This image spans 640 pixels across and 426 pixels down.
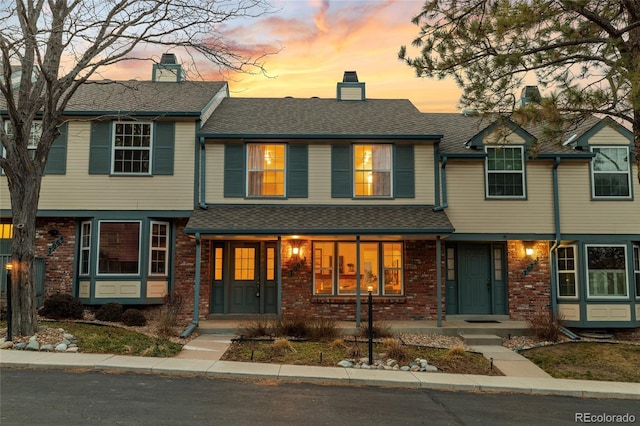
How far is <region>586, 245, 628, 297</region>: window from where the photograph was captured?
14320 mm

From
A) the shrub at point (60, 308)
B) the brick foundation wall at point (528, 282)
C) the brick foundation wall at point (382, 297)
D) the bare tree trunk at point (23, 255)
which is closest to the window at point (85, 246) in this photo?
the shrub at point (60, 308)

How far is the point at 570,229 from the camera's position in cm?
1468

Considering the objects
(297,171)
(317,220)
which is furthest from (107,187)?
(317,220)

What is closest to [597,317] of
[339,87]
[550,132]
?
[550,132]

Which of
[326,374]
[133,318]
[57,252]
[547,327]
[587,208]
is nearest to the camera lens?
[326,374]

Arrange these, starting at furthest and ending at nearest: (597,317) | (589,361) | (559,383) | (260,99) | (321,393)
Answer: (260,99) < (597,317) < (589,361) < (559,383) < (321,393)

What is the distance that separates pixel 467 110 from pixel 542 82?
1880mm

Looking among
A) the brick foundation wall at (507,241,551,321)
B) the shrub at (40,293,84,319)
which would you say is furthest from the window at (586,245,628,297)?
the shrub at (40,293,84,319)

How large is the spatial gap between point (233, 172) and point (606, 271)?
1108 centimetres

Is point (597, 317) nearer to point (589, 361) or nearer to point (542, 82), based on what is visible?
point (589, 361)

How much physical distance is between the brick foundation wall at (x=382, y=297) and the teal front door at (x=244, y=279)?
87 cm

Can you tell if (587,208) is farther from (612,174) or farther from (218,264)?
(218,264)

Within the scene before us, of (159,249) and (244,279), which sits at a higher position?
(159,249)

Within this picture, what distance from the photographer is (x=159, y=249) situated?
565 inches
